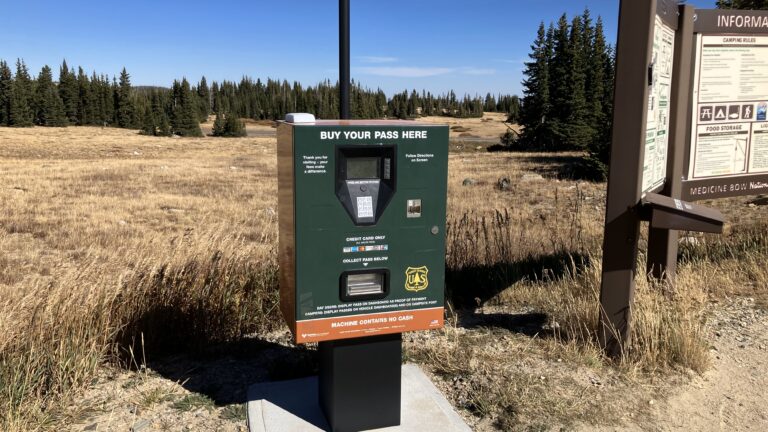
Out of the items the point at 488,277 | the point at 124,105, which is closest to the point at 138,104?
the point at 124,105

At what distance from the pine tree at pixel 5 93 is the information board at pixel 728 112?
90429 millimetres

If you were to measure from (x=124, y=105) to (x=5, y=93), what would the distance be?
14.4 m

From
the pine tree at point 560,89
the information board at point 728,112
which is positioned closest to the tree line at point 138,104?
the pine tree at point 560,89

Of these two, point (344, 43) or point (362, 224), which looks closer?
point (362, 224)

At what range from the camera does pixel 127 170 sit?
2528cm

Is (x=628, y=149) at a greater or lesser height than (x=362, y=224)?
greater

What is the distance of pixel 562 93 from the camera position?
145ft

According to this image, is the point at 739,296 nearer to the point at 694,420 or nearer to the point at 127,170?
the point at 694,420

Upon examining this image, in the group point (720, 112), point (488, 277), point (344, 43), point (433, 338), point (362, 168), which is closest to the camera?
point (362, 168)

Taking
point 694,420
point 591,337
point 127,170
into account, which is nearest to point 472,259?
point 591,337

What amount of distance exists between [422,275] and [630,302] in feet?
5.94

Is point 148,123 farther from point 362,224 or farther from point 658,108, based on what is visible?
point 362,224

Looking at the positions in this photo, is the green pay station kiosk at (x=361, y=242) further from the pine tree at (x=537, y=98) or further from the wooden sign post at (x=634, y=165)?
the pine tree at (x=537, y=98)

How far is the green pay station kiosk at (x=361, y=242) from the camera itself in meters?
3.18
